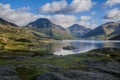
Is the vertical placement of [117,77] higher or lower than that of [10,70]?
lower

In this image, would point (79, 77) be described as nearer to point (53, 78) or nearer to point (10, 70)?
point (53, 78)

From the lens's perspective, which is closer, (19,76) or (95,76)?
(19,76)

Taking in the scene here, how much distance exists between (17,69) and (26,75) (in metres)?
4.27

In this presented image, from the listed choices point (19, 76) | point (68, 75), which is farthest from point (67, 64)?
point (19, 76)

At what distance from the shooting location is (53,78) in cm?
2948

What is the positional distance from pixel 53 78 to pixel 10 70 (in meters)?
9.00

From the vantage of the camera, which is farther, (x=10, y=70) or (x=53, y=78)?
(x=10, y=70)

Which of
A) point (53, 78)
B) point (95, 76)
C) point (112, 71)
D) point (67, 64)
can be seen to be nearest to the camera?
point (53, 78)

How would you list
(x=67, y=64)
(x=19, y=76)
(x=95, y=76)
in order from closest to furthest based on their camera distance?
(x=19, y=76), (x=95, y=76), (x=67, y=64)

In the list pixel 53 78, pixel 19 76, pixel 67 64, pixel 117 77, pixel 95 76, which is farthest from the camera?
pixel 67 64

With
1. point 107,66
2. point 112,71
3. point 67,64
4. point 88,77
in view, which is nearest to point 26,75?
point 88,77

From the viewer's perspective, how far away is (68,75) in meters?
33.3

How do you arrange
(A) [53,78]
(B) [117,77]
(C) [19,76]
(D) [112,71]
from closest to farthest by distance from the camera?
(A) [53,78], (C) [19,76], (B) [117,77], (D) [112,71]

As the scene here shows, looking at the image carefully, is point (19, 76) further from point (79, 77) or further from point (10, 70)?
point (79, 77)
